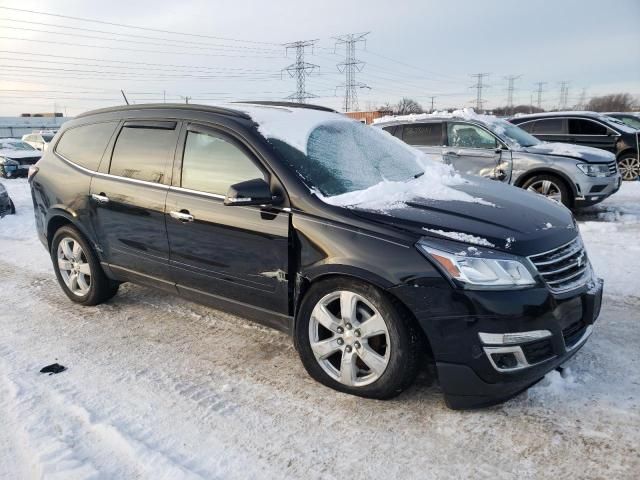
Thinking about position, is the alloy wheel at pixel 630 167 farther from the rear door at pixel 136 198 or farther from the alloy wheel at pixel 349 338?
the rear door at pixel 136 198

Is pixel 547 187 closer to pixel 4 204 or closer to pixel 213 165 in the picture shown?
pixel 213 165

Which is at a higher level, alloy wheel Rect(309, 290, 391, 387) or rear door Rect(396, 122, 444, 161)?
rear door Rect(396, 122, 444, 161)

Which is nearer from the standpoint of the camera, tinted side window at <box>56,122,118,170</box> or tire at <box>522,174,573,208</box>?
tinted side window at <box>56,122,118,170</box>

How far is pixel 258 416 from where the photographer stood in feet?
9.23

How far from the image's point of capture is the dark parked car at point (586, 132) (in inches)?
437

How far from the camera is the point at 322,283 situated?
9.66 ft

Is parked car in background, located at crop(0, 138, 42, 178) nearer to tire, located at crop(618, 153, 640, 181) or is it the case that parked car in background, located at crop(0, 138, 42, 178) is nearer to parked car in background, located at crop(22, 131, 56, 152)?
parked car in background, located at crop(22, 131, 56, 152)

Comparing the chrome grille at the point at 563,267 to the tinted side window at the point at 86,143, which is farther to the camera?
the tinted side window at the point at 86,143

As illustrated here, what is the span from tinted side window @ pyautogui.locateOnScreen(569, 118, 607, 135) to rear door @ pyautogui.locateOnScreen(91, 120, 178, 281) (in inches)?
396

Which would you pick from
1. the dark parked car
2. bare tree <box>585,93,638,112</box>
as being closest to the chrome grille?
the dark parked car

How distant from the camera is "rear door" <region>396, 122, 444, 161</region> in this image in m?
8.89

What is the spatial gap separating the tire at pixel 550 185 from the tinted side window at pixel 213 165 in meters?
6.26

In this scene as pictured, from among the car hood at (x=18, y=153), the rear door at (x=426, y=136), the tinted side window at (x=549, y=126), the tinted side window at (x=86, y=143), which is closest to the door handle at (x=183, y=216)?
the tinted side window at (x=86, y=143)

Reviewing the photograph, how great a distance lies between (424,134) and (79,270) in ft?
21.2
